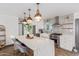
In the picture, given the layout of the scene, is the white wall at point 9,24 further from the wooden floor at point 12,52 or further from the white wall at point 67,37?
the white wall at point 67,37

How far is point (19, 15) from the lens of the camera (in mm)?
Answer: 4051

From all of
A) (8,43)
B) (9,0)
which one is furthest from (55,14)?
(9,0)

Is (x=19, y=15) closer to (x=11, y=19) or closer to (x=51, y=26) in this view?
(x=11, y=19)

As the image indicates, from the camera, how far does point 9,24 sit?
4.30 metres

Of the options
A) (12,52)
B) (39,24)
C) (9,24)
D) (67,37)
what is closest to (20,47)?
(12,52)

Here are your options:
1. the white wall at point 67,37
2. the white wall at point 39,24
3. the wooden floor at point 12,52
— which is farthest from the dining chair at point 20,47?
the white wall at point 67,37

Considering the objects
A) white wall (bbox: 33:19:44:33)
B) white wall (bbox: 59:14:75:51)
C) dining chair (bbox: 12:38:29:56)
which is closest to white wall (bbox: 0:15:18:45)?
dining chair (bbox: 12:38:29:56)

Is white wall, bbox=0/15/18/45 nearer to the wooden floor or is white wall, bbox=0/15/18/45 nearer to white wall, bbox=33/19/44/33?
the wooden floor

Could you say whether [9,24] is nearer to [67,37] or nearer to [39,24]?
[39,24]

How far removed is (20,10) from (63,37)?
2.10 metres

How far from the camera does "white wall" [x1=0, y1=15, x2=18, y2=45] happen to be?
3881 mm

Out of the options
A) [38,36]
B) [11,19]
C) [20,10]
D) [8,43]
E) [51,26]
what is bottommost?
[8,43]

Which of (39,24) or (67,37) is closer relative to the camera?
(39,24)

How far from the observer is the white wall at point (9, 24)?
3881mm
